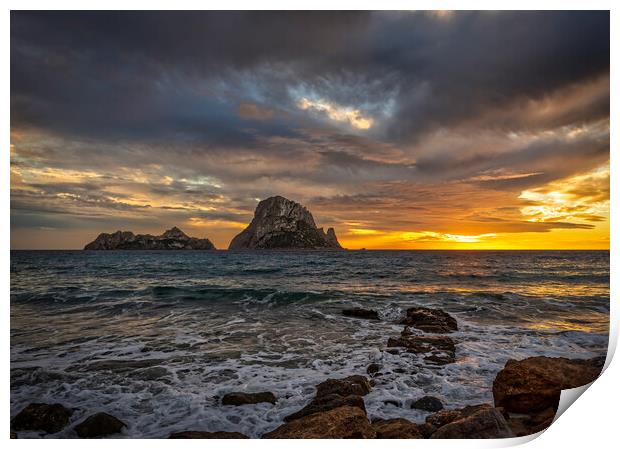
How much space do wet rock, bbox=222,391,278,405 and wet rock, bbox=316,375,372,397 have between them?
0.60m

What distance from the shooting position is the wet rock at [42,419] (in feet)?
11.2

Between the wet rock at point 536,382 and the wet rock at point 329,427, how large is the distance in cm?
185

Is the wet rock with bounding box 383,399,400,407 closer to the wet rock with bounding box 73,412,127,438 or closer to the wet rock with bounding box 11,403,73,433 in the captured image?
the wet rock with bounding box 73,412,127,438

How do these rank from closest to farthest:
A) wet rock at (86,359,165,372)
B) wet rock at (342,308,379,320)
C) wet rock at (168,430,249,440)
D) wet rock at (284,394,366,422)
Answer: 1. wet rock at (168,430,249,440)
2. wet rock at (284,394,366,422)
3. wet rock at (86,359,165,372)
4. wet rock at (342,308,379,320)

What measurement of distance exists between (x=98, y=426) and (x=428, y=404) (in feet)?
12.1

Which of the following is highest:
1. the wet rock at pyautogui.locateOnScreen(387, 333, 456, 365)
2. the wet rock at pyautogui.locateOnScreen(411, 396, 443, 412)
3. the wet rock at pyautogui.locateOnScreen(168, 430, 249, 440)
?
the wet rock at pyautogui.locateOnScreen(387, 333, 456, 365)

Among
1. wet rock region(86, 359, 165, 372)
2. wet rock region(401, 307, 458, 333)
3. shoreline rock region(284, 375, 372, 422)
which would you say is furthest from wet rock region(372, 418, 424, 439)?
wet rock region(401, 307, 458, 333)

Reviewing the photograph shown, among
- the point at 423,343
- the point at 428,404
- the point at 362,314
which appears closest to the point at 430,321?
the point at 423,343

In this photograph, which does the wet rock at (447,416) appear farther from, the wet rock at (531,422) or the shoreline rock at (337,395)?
the shoreline rock at (337,395)

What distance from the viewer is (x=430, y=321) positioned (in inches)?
302

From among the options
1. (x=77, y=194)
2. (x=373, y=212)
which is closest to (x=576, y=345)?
(x=373, y=212)

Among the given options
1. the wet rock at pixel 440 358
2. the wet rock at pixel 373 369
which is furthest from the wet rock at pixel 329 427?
the wet rock at pixel 440 358

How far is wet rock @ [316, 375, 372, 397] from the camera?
160 inches
